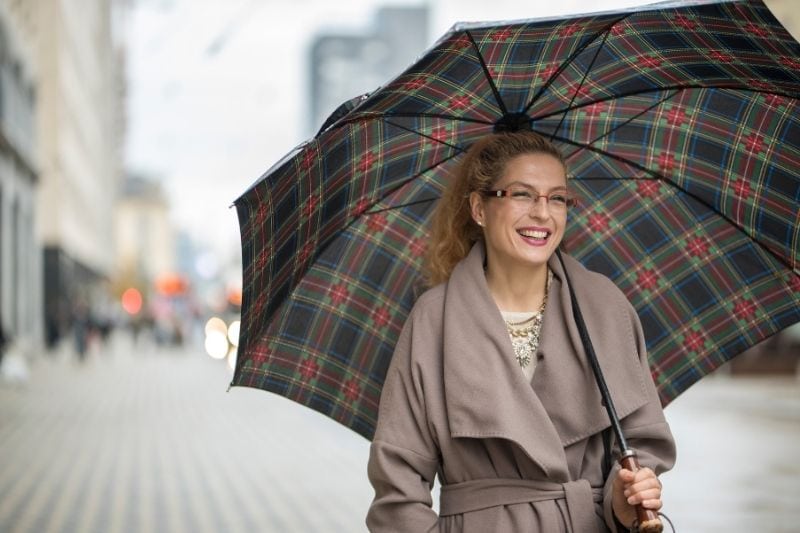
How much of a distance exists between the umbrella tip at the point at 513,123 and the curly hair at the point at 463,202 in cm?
13

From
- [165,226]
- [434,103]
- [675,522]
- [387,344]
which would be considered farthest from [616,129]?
[165,226]

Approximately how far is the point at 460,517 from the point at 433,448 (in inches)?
7.3

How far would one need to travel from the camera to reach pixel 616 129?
3748 millimetres

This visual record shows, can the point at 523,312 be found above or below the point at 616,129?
below

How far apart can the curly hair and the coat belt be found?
0.68 meters

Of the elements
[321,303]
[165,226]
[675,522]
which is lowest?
[675,522]

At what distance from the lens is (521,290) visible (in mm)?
3207

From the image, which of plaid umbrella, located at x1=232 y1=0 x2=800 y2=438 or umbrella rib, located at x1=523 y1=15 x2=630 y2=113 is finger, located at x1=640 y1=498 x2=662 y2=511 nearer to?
plaid umbrella, located at x1=232 y1=0 x2=800 y2=438

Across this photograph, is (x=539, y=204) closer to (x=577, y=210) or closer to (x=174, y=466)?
(x=577, y=210)

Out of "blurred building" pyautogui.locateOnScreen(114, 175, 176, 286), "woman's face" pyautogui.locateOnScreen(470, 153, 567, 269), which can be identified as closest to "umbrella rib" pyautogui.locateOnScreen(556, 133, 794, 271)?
"woman's face" pyautogui.locateOnScreen(470, 153, 567, 269)

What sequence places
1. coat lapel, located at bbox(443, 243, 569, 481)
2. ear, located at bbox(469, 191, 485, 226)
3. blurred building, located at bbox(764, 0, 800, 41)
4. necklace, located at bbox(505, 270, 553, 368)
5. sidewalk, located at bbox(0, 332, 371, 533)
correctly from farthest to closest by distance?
blurred building, located at bbox(764, 0, 800, 41) → sidewalk, located at bbox(0, 332, 371, 533) → ear, located at bbox(469, 191, 485, 226) → necklace, located at bbox(505, 270, 553, 368) → coat lapel, located at bbox(443, 243, 569, 481)

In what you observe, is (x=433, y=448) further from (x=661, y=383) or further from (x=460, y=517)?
(x=661, y=383)

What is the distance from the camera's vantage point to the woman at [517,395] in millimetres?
2920

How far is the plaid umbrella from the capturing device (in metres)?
3.43
